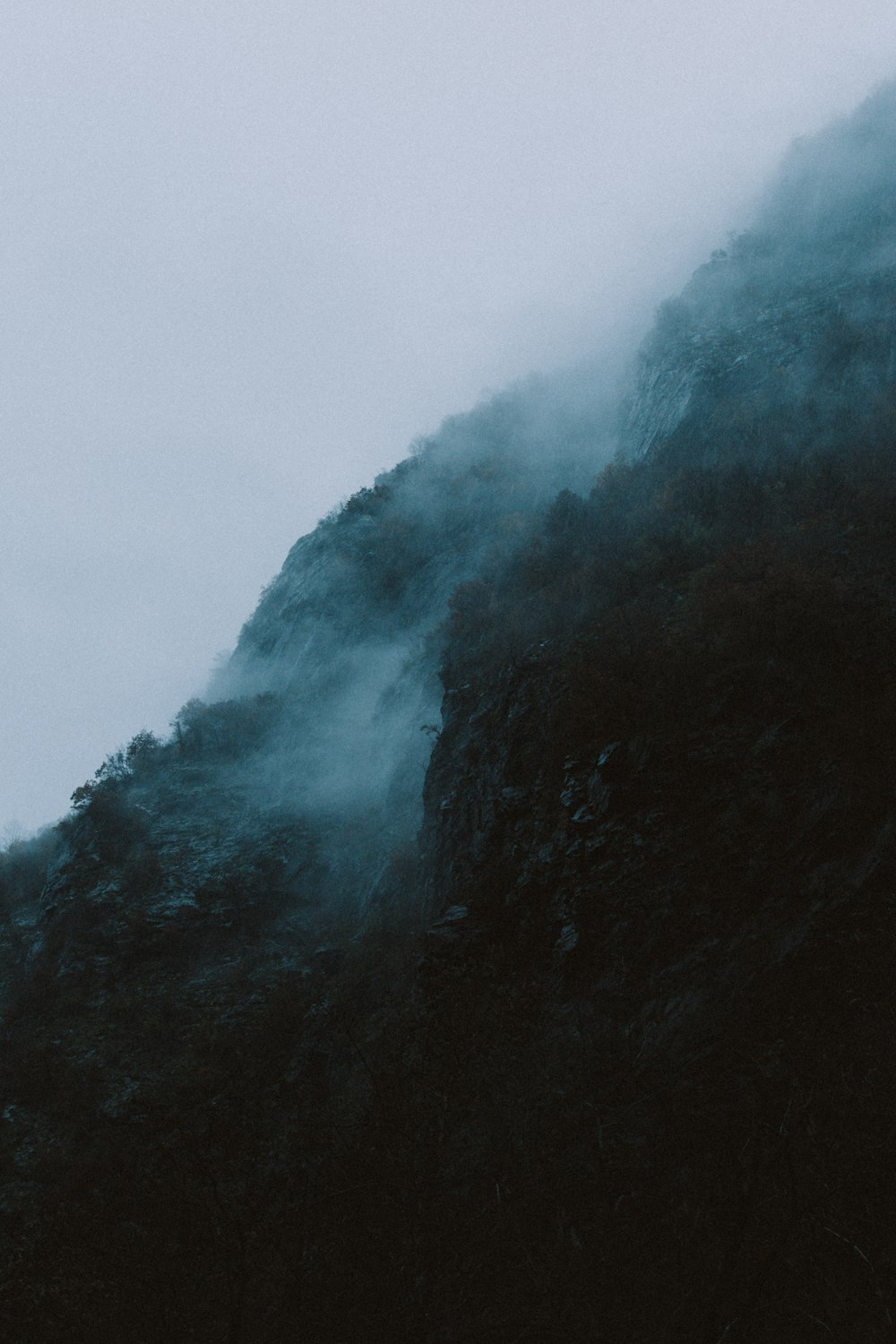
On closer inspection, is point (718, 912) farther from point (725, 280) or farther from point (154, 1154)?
point (725, 280)

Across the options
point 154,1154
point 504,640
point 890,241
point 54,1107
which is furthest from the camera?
point 890,241

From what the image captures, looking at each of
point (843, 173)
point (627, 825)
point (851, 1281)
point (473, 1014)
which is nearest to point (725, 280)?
point (843, 173)

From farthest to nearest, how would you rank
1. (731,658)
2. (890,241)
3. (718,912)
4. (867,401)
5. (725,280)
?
(725,280)
(890,241)
(867,401)
(731,658)
(718,912)

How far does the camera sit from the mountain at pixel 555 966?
6633 millimetres

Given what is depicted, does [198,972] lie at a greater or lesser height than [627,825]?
greater

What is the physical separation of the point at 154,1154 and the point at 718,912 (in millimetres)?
11640

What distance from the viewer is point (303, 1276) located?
7.56m

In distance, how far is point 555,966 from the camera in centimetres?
1062

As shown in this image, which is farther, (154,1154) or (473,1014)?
(154,1154)

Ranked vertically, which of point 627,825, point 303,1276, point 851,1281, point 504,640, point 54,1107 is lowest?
point 851,1281

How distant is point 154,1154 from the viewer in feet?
42.4

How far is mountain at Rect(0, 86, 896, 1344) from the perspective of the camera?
21.8 feet

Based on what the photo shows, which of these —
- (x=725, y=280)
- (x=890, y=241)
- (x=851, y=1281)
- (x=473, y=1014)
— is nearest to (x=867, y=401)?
(x=890, y=241)

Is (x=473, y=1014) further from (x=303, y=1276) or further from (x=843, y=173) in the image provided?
(x=843, y=173)
